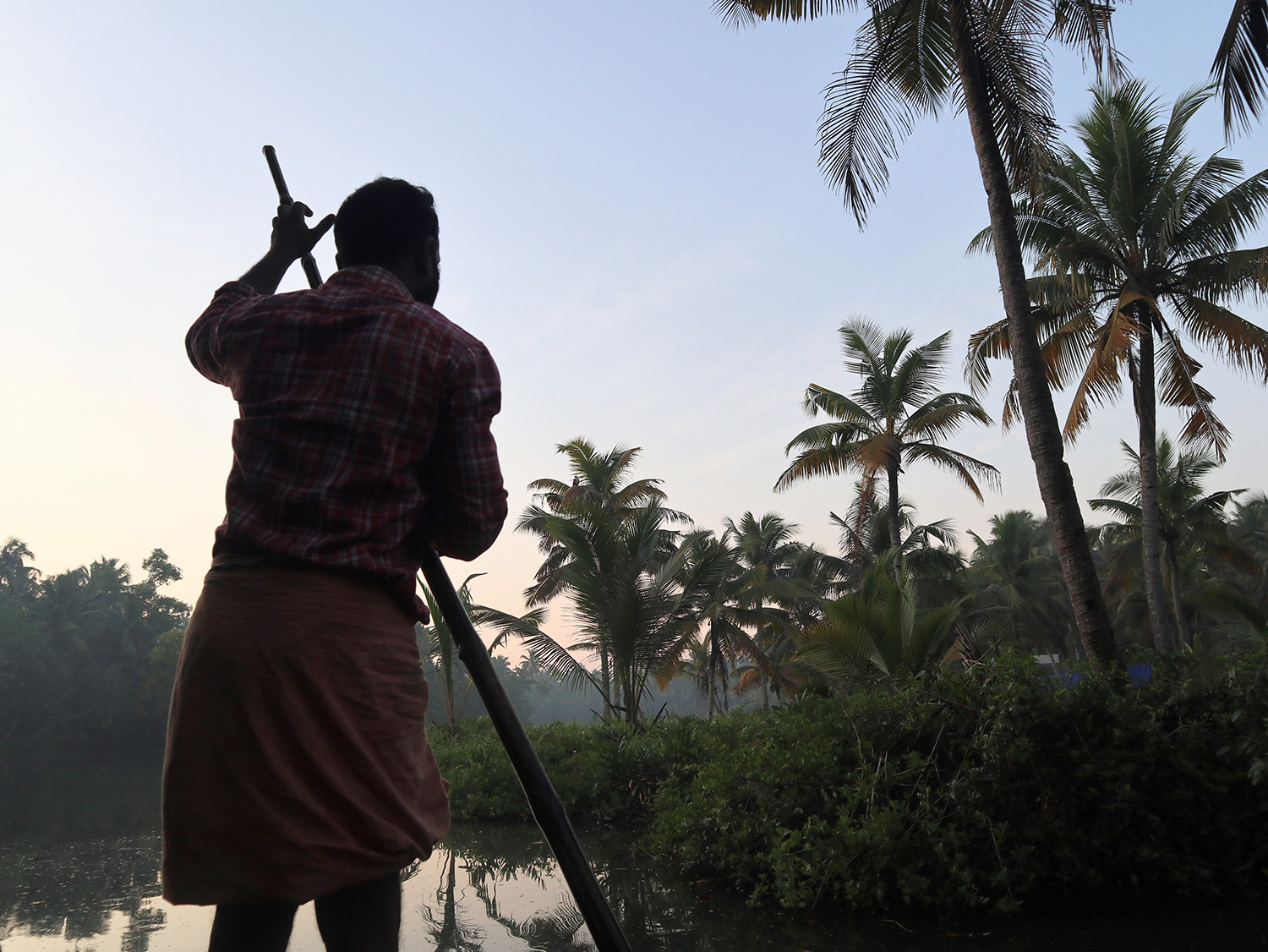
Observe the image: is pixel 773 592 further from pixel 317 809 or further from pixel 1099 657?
pixel 317 809

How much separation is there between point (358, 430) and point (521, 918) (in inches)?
195

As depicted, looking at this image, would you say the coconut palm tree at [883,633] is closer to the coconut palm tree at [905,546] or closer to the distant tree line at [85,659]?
the coconut palm tree at [905,546]

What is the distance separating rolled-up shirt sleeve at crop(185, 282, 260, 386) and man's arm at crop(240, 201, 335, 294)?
113 mm

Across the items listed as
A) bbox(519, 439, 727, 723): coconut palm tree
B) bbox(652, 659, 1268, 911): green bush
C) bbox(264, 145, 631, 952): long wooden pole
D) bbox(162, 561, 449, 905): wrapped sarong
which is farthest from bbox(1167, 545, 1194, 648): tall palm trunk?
bbox(162, 561, 449, 905): wrapped sarong

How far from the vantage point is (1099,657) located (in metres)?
6.16

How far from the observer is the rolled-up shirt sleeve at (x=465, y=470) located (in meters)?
1.31

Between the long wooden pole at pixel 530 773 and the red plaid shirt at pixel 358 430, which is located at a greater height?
the red plaid shirt at pixel 358 430

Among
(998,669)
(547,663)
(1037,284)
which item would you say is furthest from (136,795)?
(1037,284)

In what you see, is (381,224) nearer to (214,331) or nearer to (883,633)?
(214,331)

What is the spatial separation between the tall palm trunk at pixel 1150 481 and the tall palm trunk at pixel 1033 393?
744 centimetres

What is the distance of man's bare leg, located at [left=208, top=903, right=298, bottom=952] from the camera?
1143 mm

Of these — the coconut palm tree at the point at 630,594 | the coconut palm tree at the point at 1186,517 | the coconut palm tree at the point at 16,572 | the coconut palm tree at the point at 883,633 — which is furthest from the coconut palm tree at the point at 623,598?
the coconut palm tree at the point at 16,572

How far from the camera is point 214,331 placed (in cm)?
141

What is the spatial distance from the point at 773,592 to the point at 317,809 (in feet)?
81.9
